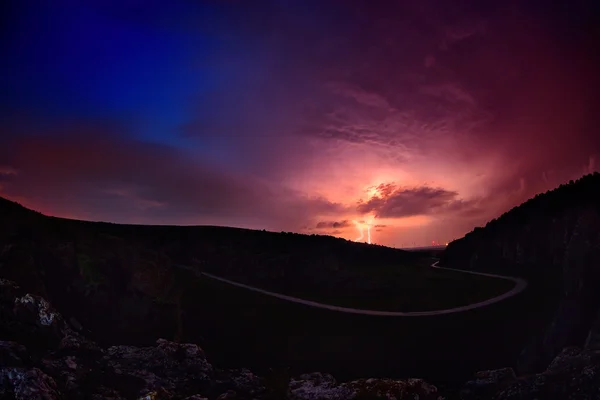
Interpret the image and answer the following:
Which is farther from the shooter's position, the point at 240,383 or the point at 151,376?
the point at 240,383

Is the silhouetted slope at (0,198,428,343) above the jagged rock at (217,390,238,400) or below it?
above

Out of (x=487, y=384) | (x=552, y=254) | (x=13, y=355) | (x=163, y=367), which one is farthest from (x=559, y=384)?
(x=552, y=254)

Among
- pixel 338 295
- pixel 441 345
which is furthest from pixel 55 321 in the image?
pixel 338 295

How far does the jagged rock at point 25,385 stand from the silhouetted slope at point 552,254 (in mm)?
37827

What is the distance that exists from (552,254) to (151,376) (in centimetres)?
5613

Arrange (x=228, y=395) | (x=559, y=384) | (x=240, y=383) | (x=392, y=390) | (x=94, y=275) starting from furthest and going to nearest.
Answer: (x=94, y=275) → (x=240, y=383) → (x=228, y=395) → (x=392, y=390) → (x=559, y=384)

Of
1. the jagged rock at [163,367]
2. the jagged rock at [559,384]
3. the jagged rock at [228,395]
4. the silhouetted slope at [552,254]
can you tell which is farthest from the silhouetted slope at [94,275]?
the silhouetted slope at [552,254]

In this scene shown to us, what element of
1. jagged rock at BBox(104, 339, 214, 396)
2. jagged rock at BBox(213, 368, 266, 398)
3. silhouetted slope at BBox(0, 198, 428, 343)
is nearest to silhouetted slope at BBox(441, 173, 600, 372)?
jagged rock at BBox(213, 368, 266, 398)

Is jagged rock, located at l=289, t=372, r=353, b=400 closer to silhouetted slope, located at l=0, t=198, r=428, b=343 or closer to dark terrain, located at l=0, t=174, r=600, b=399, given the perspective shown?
dark terrain, located at l=0, t=174, r=600, b=399

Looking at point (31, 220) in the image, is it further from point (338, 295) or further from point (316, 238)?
point (316, 238)

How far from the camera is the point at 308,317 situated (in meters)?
49.2

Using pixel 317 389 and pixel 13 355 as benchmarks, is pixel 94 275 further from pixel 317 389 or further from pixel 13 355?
pixel 317 389

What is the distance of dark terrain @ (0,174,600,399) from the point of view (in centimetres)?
3225

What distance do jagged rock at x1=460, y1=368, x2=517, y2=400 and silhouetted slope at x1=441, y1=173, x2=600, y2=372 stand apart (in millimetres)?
4982
